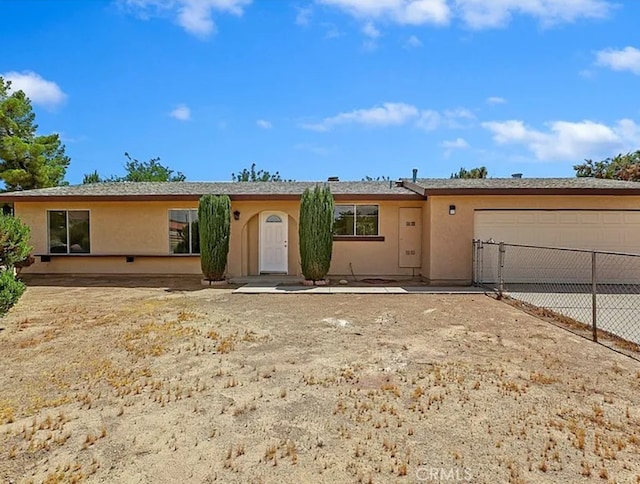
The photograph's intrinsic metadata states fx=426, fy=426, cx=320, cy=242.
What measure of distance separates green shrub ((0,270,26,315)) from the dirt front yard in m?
0.44

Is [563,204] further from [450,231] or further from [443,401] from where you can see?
[443,401]

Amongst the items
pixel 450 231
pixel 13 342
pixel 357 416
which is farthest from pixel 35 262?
pixel 357 416

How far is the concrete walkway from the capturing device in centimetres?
988

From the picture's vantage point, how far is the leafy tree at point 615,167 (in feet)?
81.6

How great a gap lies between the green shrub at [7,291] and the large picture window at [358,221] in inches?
314

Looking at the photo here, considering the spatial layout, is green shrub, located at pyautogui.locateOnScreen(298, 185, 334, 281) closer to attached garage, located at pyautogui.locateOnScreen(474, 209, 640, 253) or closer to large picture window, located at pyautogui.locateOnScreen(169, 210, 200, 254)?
large picture window, located at pyautogui.locateOnScreen(169, 210, 200, 254)

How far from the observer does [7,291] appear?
6062 mm

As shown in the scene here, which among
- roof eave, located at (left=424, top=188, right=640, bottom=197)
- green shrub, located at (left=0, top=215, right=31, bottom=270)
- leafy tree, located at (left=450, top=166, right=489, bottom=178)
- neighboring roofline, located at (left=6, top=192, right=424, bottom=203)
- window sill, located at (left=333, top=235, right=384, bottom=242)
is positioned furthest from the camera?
leafy tree, located at (left=450, top=166, right=489, bottom=178)

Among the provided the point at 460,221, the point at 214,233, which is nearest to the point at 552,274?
the point at 460,221

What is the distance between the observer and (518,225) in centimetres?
1133

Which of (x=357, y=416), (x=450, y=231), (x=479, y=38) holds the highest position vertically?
(x=479, y=38)

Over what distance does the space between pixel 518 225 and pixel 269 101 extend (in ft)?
39.1

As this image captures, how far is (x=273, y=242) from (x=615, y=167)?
25469 millimetres

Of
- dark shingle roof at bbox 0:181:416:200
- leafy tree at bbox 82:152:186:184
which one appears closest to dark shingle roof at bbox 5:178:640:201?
dark shingle roof at bbox 0:181:416:200
